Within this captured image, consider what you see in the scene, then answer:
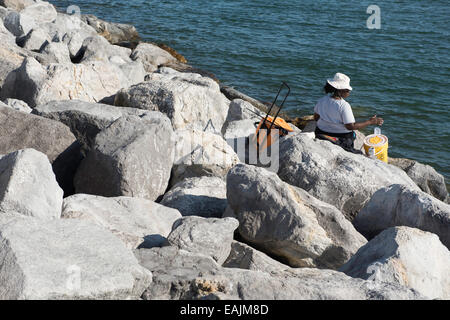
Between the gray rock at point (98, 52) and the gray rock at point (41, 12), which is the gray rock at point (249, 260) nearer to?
the gray rock at point (98, 52)

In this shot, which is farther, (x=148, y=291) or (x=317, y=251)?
(x=317, y=251)

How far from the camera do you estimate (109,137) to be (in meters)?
7.04

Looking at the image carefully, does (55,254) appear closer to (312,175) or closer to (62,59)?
(312,175)

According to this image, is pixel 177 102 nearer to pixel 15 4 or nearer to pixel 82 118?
pixel 82 118

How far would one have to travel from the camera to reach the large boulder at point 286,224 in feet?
19.9

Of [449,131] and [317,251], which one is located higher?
[317,251]

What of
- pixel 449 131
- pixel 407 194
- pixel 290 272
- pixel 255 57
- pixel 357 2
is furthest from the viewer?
pixel 357 2

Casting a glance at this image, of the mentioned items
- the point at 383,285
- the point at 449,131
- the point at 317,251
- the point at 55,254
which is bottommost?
the point at 449,131

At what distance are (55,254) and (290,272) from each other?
200 centimetres

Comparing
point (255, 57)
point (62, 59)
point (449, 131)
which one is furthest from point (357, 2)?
point (62, 59)

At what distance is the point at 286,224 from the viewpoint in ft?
19.9

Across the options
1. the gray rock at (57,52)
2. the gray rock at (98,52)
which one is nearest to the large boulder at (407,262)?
the gray rock at (57,52)

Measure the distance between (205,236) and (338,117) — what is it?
183 inches

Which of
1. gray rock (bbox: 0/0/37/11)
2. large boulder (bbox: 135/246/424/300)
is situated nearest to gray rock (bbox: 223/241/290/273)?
large boulder (bbox: 135/246/424/300)
